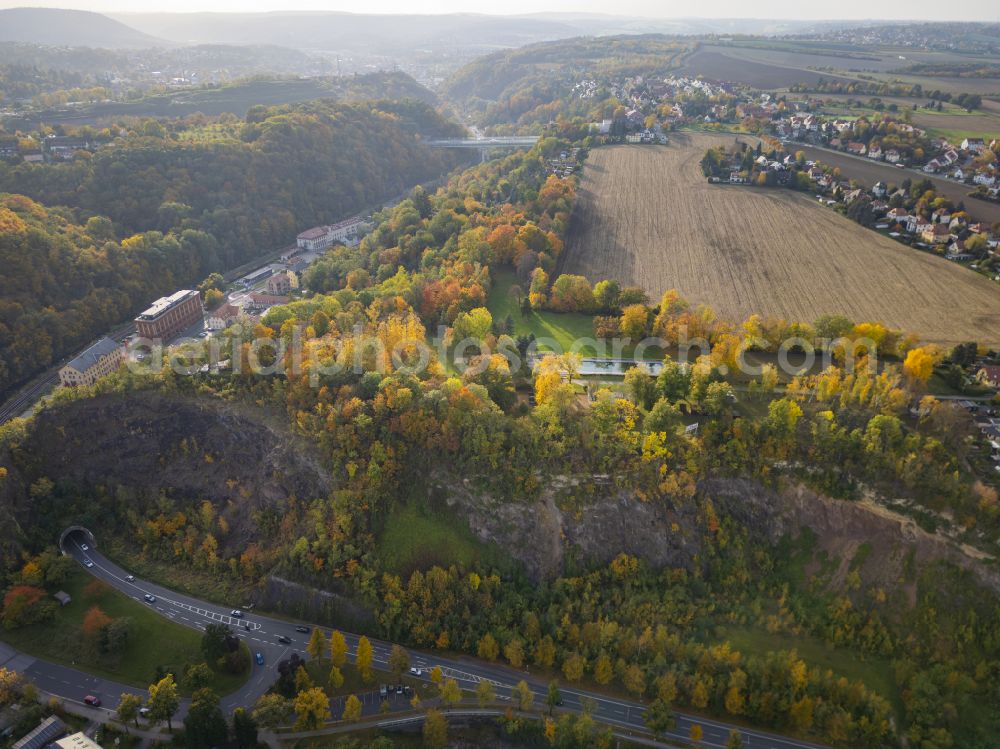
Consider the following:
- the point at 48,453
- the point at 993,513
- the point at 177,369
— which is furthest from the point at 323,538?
the point at 993,513

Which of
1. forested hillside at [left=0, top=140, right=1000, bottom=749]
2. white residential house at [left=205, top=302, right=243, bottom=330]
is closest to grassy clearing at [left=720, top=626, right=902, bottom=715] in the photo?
forested hillside at [left=0, top=140, right=1000, bottom=749]

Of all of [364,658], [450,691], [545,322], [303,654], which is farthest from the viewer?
[545,322]

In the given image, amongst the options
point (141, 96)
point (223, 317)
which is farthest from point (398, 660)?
point (141, 96)

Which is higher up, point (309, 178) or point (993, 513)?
point (309, 178)

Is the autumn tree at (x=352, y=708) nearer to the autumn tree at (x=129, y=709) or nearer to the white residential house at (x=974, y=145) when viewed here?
the autumn tree at (x=129, y=709)

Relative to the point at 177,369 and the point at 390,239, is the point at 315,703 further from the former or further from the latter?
the point at 390,239

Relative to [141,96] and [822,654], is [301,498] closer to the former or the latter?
[822,654]
